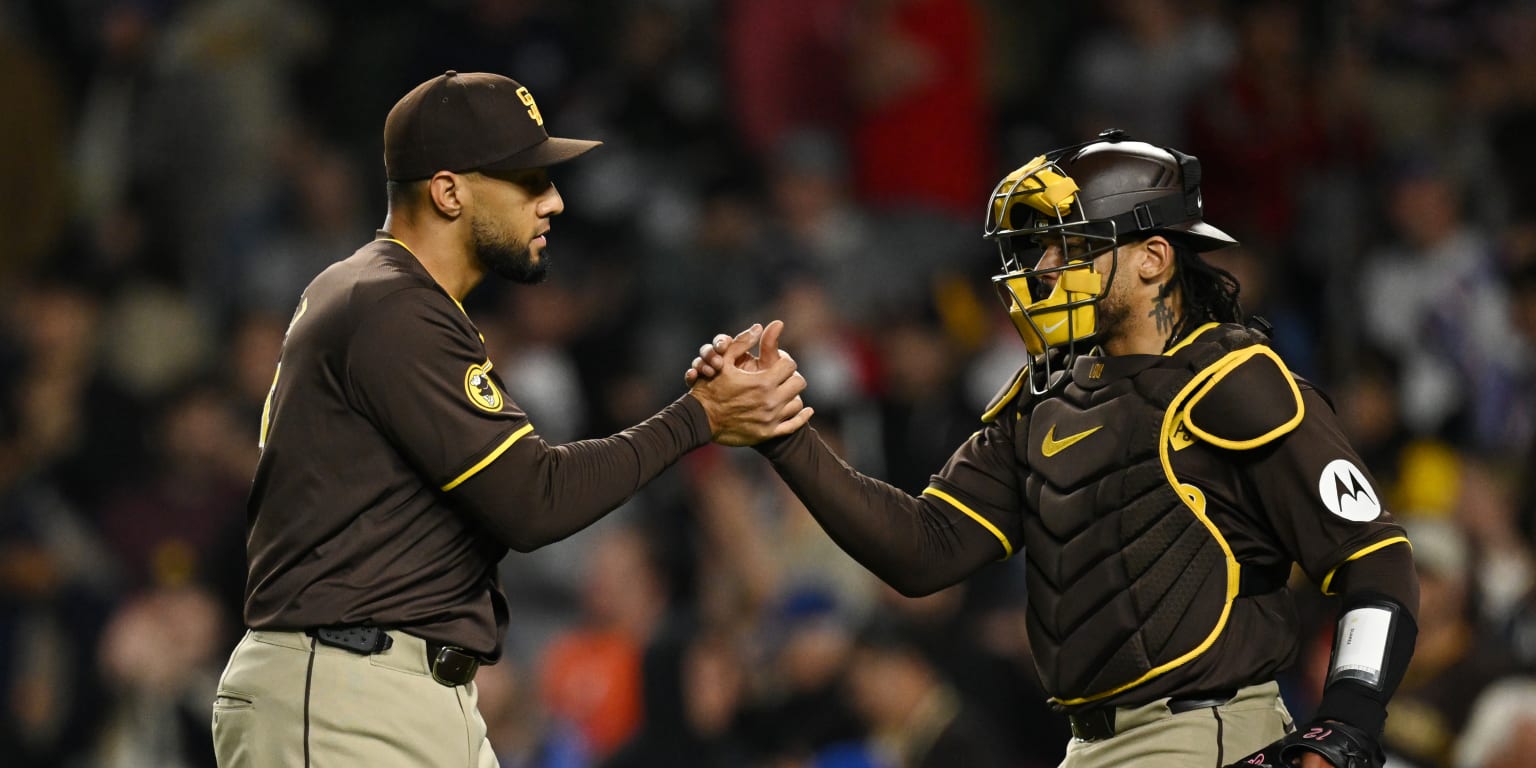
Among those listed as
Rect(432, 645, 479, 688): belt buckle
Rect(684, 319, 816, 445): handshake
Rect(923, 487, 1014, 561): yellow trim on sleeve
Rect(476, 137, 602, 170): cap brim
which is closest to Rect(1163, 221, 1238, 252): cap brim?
Rect(923, 487, 1014, 561): yellow trim on sleeve

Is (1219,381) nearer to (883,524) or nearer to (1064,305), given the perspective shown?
(1064,305)

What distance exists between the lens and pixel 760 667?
7551 millimetres

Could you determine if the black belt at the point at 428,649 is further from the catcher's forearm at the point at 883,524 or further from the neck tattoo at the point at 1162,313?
the neck tattoo at the point at 1162,313

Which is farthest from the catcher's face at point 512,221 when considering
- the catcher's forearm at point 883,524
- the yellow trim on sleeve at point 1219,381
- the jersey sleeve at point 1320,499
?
the jersey sleeve at point 1320,499

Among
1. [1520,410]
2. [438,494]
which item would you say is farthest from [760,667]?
[438,494]

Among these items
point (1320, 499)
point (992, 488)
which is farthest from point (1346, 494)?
point (992, 488)

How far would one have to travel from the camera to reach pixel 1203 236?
4.05m

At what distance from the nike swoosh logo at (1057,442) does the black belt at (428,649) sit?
1.20 m

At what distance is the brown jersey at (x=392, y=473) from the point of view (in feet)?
12.6

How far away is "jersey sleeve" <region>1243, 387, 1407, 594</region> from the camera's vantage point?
3746 millimetres

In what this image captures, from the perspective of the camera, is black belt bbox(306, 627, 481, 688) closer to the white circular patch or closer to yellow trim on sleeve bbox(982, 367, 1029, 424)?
yellow trim on sleeve bbox(982, 367, 1029, 424)

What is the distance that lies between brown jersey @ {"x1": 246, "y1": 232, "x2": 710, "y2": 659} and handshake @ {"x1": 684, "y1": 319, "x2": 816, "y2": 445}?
1.21 feet

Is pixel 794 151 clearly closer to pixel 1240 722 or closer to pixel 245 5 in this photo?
pixel 245 5

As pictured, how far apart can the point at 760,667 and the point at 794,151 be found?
258cm
